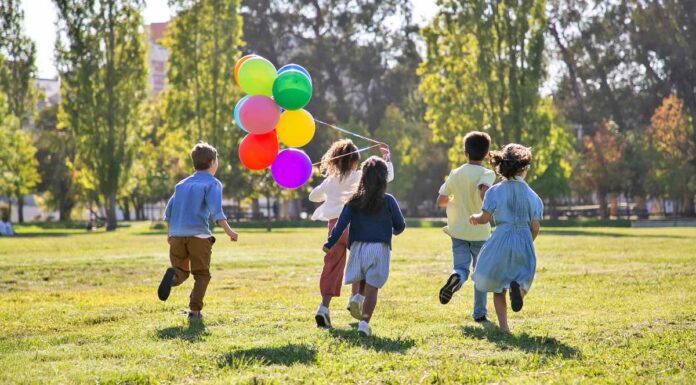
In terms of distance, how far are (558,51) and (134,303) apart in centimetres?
5183

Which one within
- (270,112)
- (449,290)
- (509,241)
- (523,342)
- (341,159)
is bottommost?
(523,342)

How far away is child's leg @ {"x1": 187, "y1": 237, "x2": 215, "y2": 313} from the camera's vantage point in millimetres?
8891

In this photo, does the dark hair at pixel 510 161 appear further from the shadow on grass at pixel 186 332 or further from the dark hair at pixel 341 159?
the shadow on grass at pixel 186 332

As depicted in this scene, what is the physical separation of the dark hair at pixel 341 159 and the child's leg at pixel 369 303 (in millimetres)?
1464

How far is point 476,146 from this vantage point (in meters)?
8.72

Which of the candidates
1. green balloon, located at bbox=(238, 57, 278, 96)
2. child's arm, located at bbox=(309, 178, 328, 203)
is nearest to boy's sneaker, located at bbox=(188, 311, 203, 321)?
child's arm, located at bbox=(309, 178, 328, 203)

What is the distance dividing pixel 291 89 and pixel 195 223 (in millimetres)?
1929

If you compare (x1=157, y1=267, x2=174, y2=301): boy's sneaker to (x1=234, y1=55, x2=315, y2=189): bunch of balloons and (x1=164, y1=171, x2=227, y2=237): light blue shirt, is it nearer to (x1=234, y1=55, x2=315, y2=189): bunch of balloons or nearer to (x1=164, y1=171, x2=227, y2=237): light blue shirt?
(x1=164, y1=171, x2=227, y2=237): light blue shirt

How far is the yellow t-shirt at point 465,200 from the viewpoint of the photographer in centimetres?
878

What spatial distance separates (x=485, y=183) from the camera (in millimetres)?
8625

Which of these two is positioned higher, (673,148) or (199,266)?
(673,148)

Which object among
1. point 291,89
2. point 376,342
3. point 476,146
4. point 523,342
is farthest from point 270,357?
point 291,89

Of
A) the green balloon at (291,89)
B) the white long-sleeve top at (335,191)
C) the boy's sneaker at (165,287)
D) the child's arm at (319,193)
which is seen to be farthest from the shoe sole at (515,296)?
the green balloon at (291,89)

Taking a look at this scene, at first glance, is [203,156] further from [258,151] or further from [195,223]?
[258,151]
